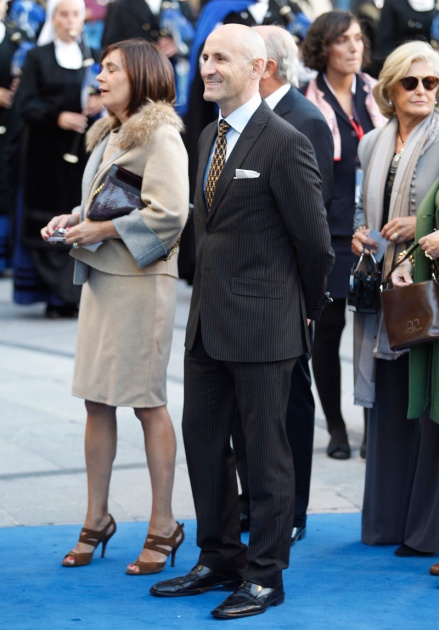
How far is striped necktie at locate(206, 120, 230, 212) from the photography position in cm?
441

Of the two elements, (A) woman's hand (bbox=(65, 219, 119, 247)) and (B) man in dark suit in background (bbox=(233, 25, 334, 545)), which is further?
(B) man in dark suit in background (bbox=(233, 25, 334, 545))

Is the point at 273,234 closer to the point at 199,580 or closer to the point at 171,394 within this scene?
the point at 199,580

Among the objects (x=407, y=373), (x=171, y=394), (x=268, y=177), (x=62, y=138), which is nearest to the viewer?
(x=268, y=177)

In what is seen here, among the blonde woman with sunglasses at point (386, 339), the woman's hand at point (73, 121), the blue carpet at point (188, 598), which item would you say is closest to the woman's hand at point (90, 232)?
the blonde woman with sunglasses at point (386, 339)

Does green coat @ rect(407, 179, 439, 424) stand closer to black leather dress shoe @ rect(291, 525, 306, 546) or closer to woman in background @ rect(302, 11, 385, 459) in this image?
black leather dress shoe @ rect(291, 525, 306, 546)

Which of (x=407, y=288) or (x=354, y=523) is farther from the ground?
(x=407, y=288)

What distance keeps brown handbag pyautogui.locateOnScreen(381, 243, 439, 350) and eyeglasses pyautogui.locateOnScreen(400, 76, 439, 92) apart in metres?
0.66

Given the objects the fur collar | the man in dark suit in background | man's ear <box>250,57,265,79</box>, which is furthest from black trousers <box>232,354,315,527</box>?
man's ear <box>250,57,265,79</box>

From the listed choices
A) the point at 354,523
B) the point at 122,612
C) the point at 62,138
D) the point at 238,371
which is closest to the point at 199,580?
the point at 122,612

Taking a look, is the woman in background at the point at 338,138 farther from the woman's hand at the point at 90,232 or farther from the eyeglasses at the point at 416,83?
the woman's hand at the point at 90,232

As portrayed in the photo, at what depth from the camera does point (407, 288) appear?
468 cm

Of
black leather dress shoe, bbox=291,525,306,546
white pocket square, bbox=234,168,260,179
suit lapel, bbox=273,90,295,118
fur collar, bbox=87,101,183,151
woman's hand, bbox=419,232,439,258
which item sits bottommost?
black leather dress shoe, bbox=291,525,306,546

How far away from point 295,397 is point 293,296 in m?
0.94

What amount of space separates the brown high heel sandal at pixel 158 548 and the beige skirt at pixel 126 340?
0.48 metres
